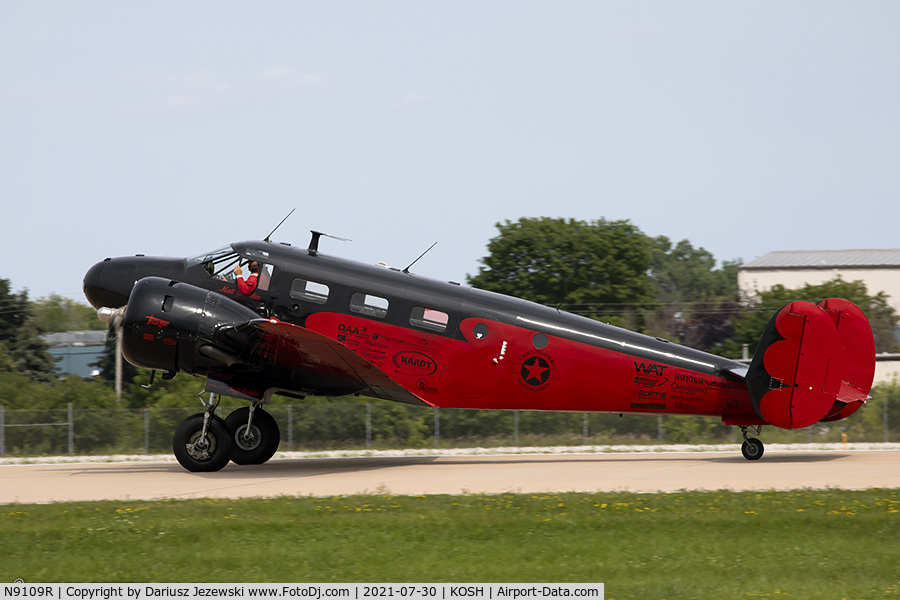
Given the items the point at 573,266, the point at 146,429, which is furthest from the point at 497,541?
the point at 573,266

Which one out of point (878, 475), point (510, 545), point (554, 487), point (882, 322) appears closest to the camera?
point (510, 545)

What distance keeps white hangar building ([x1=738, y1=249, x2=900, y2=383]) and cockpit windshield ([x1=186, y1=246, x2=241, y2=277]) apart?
246ft

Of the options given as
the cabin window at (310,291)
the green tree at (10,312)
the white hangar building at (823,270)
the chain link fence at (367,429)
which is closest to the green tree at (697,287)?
the white hangar building at (823,270)

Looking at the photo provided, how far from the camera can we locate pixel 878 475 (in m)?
15.4

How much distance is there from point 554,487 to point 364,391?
194 inches

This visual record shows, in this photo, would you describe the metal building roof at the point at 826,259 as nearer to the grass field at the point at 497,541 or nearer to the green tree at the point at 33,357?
the green tree at the point at 33,357

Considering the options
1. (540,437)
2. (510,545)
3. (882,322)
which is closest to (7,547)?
(510,545)

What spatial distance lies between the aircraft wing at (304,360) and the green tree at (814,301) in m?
37.9

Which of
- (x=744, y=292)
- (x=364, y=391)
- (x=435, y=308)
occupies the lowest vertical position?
(x=364, y=391)

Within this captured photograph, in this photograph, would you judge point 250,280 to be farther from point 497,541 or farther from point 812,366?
point 812,366

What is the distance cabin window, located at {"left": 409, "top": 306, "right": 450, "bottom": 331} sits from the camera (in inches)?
668

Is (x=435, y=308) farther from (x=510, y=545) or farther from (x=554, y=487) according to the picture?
(x=510, y=545)

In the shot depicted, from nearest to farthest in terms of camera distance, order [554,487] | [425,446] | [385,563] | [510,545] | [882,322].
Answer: [385,563] → [510,545] → [554,487] → [425,446] → [882,322]

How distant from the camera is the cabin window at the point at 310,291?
16969 mm
